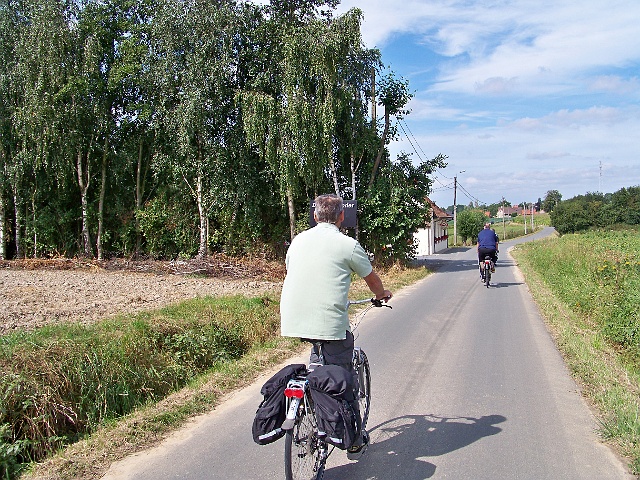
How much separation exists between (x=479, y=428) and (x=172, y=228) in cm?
2147

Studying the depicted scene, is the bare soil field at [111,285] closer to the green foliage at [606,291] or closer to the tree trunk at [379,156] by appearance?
the tree trunk at [379,156]

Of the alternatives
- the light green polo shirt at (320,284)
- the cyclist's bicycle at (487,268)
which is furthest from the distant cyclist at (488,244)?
the light green polo shirt at (320,284)

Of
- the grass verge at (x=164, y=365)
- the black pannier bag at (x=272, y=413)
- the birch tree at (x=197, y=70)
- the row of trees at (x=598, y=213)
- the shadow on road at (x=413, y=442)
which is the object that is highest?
the birch tree at (x=197, y=70)

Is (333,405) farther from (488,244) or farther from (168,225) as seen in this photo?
(168,225)

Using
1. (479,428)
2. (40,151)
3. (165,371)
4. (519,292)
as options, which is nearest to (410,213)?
(519,292)

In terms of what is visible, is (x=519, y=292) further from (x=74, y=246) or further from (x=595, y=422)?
(x=74, y=246)

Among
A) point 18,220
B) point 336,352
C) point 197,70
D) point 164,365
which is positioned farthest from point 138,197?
point 336,352

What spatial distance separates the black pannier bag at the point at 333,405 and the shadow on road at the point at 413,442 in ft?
2.44

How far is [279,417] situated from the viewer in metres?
3.53

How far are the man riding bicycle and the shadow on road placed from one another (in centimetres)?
96

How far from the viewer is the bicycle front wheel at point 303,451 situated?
135 inches

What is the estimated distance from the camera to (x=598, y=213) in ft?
227

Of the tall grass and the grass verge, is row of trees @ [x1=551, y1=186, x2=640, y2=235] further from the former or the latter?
the tall grass

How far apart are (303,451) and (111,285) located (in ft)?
41.6
